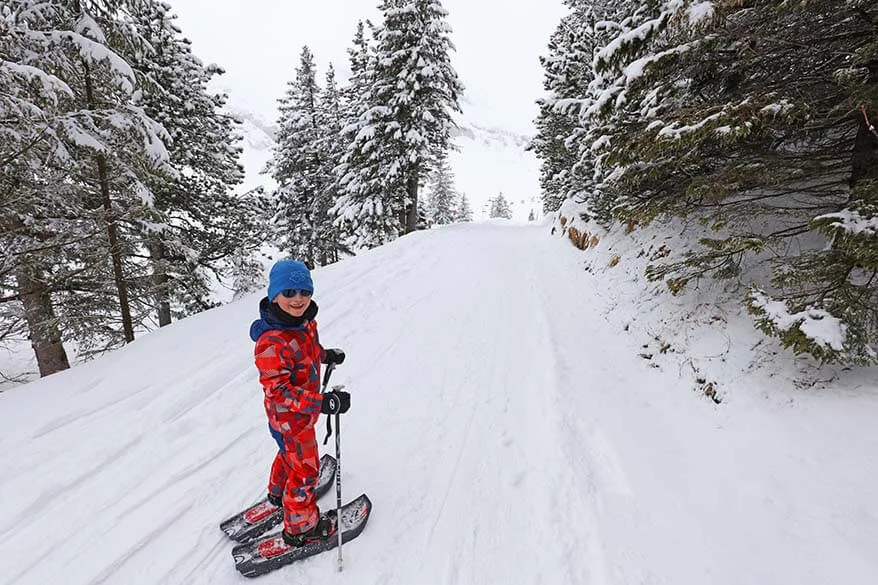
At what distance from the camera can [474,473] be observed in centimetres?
402

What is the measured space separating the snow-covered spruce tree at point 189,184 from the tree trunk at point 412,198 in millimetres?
7784

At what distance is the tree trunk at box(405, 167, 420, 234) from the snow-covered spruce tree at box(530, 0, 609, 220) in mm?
6738

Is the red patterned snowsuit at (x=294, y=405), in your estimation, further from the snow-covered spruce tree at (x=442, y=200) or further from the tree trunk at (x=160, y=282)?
the snow-covered spruce tree at (x=442, y=200)

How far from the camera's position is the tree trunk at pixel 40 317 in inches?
343

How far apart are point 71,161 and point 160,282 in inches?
249

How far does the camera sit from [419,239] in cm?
1686

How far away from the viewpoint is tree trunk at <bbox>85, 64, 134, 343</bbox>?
8.69 metres

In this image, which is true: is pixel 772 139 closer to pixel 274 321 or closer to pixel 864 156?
pixel 864 156

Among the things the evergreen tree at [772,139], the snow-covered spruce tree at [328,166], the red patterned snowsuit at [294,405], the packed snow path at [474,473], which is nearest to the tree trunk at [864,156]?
the evergreen tree at [772,139]

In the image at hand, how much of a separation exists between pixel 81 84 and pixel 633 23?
11517 mm

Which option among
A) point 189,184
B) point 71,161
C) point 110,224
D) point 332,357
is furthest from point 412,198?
point 332,357

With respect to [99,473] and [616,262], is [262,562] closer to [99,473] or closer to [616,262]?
[99,473]

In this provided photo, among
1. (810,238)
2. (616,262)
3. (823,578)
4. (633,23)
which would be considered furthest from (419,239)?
(823,578)

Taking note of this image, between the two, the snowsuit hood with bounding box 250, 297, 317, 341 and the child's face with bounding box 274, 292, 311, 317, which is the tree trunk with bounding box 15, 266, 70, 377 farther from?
the child's face with bounding box 274, 292, 311, 317
